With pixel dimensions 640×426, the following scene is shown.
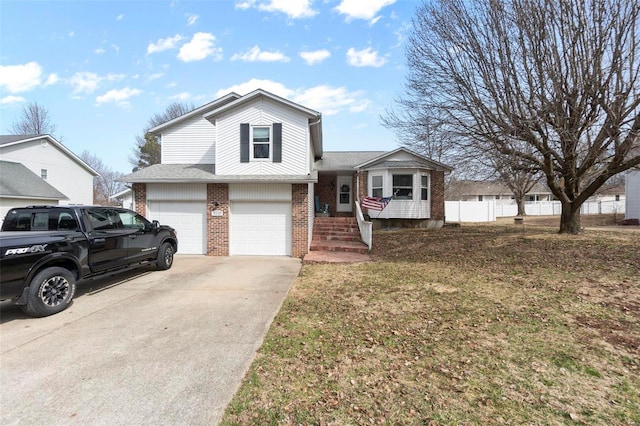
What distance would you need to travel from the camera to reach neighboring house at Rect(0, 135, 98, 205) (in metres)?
20.3

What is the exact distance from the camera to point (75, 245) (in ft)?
18.9

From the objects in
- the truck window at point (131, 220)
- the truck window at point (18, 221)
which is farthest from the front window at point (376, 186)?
the truck window at point (18, 221)

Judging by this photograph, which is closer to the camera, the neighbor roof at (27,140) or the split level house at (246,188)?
the split level house at (246,188)

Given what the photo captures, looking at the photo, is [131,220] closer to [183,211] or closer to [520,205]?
[183,211]

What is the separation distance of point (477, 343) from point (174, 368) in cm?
375

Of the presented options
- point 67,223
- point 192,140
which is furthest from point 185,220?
point 67,223

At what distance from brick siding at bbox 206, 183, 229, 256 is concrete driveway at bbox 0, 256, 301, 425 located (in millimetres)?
4009

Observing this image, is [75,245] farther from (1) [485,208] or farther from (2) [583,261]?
(1) [485,208]

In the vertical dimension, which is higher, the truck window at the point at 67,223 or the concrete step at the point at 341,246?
the truck window at the point at 67,223

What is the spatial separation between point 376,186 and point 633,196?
1780cm

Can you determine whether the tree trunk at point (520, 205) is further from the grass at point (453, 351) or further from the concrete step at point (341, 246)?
the grass at point (453, 351)

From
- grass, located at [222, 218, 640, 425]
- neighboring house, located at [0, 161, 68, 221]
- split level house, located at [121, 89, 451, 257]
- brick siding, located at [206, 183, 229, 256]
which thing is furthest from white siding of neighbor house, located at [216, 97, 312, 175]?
neighboring house, located at [0, 161, 68, 221]

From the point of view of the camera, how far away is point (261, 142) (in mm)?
11438

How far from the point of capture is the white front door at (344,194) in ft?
59.7
